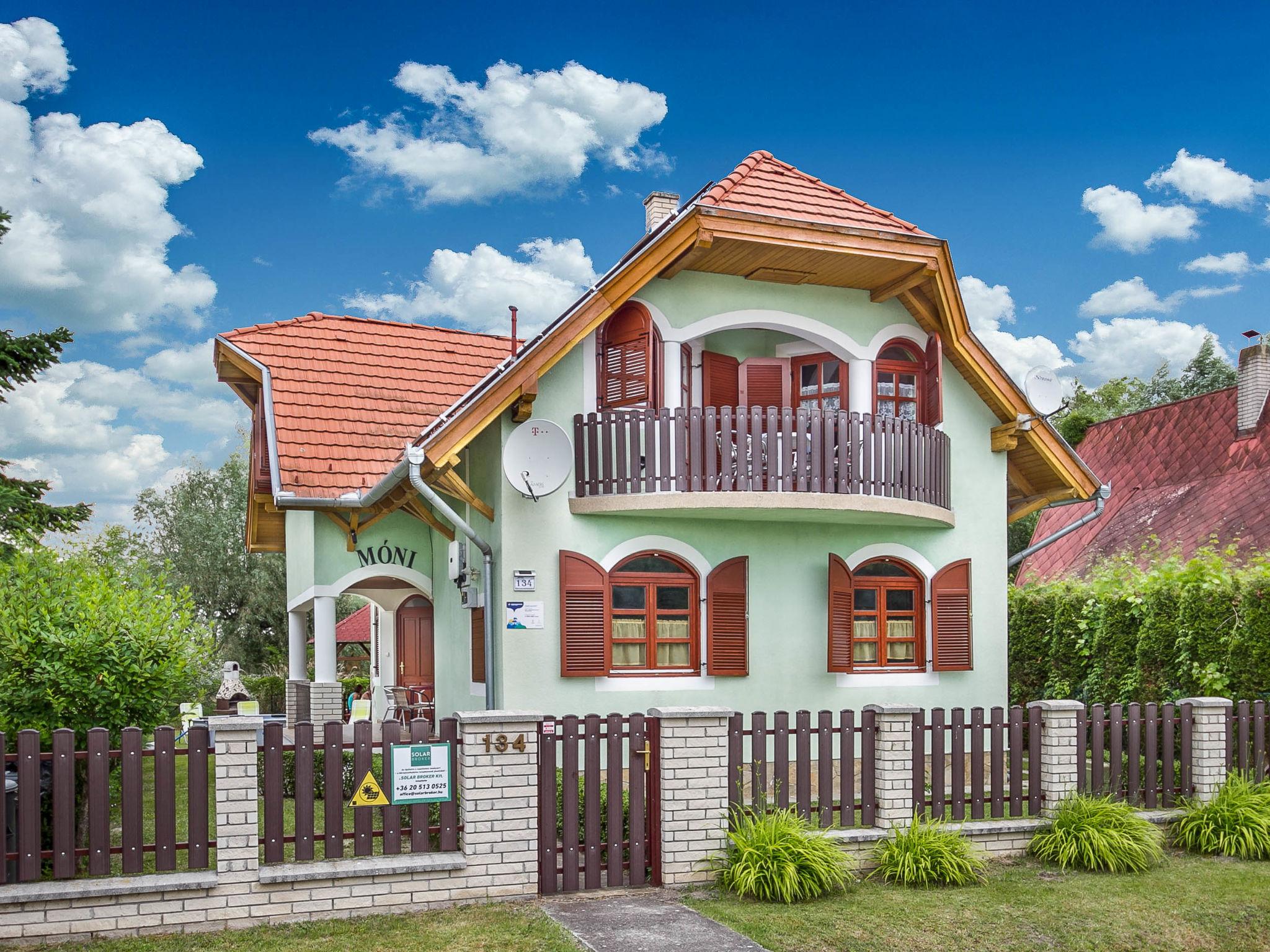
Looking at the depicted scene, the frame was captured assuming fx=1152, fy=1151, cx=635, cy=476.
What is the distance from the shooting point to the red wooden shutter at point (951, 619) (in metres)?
14.2

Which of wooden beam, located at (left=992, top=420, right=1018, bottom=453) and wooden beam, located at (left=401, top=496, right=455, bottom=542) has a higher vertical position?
wooden beam, located at (left=992, top=420, right=1018, bottom=453)

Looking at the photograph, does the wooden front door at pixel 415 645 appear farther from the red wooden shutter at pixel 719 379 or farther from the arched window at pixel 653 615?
the red wooden shutter at pixel 719 379

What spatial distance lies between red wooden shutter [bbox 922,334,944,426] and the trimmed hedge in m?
3.52

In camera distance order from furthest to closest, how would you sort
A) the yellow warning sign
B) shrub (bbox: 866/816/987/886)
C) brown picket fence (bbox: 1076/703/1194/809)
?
brown picket fence (bbox: 1076/703/1194/809) → shrub (bbox: 866/816/987/886) → the yellow warning sign

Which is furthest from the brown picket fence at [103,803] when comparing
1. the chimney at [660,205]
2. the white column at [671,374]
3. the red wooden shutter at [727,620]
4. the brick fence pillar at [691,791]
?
the chimney at [660,205]

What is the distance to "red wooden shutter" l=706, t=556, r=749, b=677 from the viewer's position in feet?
43.4

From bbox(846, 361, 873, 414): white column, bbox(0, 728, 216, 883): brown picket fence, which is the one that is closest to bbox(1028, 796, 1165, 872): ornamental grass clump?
bbox(846, 361, 873, 414): white column

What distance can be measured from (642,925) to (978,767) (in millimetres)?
3820

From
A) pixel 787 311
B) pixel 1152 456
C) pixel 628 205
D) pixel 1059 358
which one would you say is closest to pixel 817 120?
pixel 628 205

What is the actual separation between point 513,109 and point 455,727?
13592 mm

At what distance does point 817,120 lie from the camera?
60.6 feet

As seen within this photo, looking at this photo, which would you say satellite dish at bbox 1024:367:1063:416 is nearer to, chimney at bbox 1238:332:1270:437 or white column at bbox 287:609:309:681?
chimney at bbox 1238:332:1270:437

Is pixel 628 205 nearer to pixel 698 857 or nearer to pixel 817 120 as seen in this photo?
pixel 817 120

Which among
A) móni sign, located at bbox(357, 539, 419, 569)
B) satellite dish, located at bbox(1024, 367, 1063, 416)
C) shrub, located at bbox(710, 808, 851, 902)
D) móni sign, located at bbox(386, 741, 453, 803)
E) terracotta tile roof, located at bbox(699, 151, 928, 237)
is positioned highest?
terracotta tile roof, located at bbox(699, 151, 928, 237)
